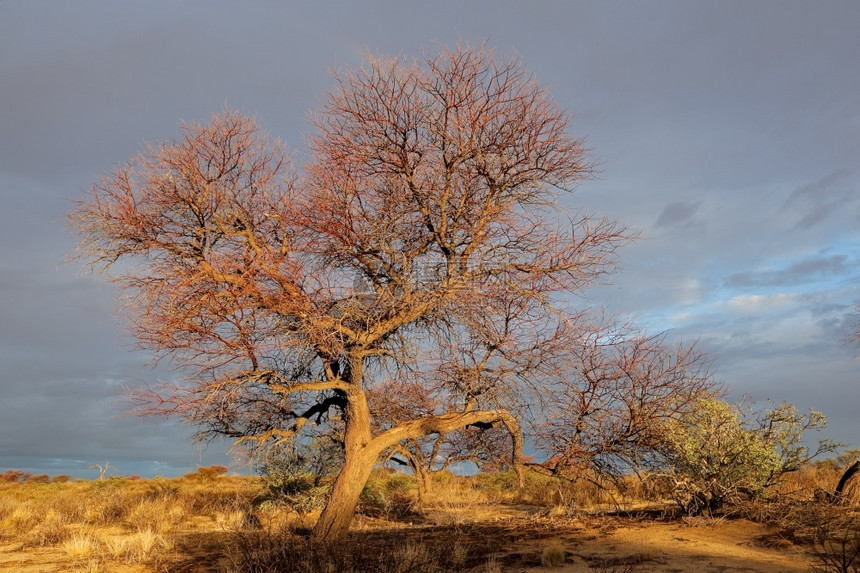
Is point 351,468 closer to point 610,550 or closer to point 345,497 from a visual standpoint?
point 345,497

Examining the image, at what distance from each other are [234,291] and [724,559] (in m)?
8.61

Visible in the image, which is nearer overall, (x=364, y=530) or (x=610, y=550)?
(x=610, y=550)

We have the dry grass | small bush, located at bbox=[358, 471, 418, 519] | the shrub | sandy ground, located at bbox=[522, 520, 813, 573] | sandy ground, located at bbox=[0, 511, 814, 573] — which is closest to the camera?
the dry grass

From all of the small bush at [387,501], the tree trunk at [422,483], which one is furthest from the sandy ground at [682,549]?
the tree trunk at [422,483]

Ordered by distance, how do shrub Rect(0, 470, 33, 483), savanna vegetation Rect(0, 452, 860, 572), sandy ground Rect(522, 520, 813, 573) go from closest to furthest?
savanna vegetation Rect(0, 452, 860, 572) → sandy ground Rect(522, 520, 813, 573) → shrub Rect(0, 470, 33, 483)

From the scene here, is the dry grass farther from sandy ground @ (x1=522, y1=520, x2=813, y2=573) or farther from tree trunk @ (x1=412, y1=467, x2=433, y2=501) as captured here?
sandy ground @ (x1=522, y1=520, x2=813, y2=573)

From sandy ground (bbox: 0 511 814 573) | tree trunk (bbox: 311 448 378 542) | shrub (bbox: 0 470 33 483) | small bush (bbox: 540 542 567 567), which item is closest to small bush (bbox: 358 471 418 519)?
sandy ground (bbox: 0 511 814 573)

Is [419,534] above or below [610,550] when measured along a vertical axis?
below

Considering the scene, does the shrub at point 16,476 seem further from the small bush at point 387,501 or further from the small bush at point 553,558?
the small bush at point 553,558

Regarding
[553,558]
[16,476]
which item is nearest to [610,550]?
[553,558]

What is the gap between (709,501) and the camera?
11961 millimetres

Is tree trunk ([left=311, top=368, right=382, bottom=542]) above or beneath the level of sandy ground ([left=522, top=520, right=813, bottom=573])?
above

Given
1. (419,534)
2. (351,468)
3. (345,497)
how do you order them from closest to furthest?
1. (345,497)
2. (351,468)
3. (419,534)

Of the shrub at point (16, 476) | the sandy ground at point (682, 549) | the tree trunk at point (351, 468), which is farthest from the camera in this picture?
the shrub at point (16, 476)
